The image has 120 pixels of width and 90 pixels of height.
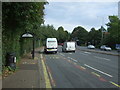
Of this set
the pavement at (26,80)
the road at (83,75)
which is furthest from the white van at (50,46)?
the pavement at (26,80)

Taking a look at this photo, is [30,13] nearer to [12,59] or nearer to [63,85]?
[12,59]

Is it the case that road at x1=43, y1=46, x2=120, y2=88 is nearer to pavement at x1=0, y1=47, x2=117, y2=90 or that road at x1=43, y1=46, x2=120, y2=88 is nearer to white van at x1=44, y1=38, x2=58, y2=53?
pavement at x1=0, y1=47, x2=117, y2=90

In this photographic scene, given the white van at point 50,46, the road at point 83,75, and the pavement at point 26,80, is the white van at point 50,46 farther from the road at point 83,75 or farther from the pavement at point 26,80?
the pavement at point 26,80

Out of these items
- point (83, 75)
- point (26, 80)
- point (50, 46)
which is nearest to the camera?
point (26, 80)

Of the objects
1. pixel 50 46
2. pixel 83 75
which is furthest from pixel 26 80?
pixel 50 46

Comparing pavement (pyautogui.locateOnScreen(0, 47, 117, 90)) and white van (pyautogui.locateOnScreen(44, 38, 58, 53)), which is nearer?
pavement (pyautogui.locateOnScreen(0, 47, 117, 90))

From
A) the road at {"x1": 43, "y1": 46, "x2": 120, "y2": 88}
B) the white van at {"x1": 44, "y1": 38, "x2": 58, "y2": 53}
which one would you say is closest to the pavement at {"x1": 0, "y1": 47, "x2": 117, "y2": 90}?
the road at {"x1": 43, "y1": 46, "x2": 120, "y2": 88}

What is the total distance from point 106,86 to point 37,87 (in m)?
2.86

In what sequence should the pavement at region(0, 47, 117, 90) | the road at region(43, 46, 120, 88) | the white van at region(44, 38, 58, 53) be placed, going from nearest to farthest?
the pavement at region(0, 47, 117, 90) < the road at region(43, 46, 120, 88) < the white van at region(44, 38, 58, 53)

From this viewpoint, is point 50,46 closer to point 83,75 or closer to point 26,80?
point 83,75

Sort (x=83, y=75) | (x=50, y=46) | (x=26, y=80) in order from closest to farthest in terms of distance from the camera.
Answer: (x=26, y=80), (x=83, y=75), (x=50, y=46)

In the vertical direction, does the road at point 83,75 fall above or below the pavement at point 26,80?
below

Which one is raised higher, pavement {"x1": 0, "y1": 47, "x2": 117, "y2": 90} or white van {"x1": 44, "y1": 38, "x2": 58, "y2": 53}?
white van {"x1": 44, "y1": 38, "x2": 58, "y2": 53}

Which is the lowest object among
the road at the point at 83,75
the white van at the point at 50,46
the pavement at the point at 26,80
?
the road at the point at 83,75
